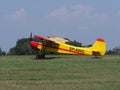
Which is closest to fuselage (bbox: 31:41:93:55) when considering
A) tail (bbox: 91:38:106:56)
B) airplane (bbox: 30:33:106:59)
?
airplane (bbox: 30:33:106:59)

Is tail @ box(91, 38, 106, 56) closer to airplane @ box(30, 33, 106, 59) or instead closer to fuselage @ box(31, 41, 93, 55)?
airplane @ box(30, 33, 106, 59)

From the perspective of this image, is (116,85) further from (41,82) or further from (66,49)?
(66,49)

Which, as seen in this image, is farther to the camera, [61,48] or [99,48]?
[99,48]

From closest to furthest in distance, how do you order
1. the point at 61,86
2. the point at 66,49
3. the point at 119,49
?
the point at 61,86 → the point at 66,49 → the point at 119,49

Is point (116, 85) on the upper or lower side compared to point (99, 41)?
lower

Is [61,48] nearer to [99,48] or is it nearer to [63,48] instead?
[63,48]

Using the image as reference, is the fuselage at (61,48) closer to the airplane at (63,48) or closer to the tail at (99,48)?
the airplane at (63,48)

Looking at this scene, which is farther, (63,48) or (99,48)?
(99,48)

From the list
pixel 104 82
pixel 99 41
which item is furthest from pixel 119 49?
pixel 104 82

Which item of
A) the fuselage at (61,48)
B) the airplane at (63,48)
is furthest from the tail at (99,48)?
the fuselage at (61,48)

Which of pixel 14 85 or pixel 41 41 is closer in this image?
pixel 14 85

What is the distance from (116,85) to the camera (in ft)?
45.8

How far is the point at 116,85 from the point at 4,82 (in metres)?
3.96

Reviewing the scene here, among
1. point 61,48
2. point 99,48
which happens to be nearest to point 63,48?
point 61,48
